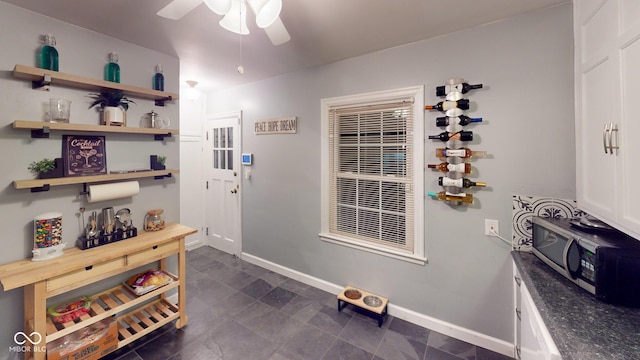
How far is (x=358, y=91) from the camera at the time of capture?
246cm

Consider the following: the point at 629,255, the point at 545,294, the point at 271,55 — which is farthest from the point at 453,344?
the point at 271,55

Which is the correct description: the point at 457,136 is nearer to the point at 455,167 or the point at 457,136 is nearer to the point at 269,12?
the point at 455,167

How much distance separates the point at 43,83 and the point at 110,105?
0.37m

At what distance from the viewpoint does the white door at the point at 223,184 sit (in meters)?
3.58

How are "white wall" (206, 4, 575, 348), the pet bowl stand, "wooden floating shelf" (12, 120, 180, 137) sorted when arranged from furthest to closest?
the pet bowl stand, "white wall" (206, 4, 575, 348), "wooden floating shelf" (12, 120, 180, 137)

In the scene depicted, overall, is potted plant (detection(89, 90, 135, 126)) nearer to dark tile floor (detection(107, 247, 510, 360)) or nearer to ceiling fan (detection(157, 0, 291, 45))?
ceiling fan (detection(157, 0, 291, 45))

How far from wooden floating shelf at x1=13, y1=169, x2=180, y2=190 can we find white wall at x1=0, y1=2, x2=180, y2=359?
15 cm

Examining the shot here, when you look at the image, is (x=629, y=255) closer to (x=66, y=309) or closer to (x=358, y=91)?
(x=358, y=91)

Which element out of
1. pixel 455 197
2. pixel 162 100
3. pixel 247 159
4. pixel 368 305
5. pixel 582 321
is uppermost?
pixel 162 100

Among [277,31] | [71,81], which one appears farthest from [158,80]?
[277,31]

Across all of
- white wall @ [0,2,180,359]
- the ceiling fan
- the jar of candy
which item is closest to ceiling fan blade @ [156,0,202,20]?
the ceiling fan

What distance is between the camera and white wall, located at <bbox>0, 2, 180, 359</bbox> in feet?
5.27

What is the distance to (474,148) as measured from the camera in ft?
6.30

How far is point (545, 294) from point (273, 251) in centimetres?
269
